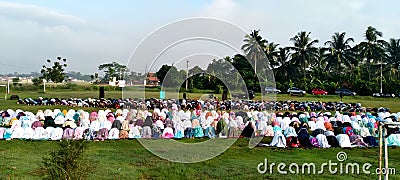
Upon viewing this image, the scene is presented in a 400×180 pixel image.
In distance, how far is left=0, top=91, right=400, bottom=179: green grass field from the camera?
11.6m

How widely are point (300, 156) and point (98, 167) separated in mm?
6922

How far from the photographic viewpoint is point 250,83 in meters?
49.1

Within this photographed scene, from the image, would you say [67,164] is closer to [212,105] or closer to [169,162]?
[169,162]

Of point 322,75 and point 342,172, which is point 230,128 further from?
point 322,75

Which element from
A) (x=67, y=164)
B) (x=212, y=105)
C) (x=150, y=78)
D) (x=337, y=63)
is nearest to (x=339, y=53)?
(x=337, y=63)

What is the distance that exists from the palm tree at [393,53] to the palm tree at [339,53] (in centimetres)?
489

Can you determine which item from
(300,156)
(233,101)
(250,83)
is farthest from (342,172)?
(250,83)

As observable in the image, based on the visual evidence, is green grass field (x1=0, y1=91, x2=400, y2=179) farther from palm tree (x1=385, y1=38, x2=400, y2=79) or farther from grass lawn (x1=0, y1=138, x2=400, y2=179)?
palm tree (x1=385, y1=38, x2=400, y2=79)

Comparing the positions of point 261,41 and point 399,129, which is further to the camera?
point 261,41
